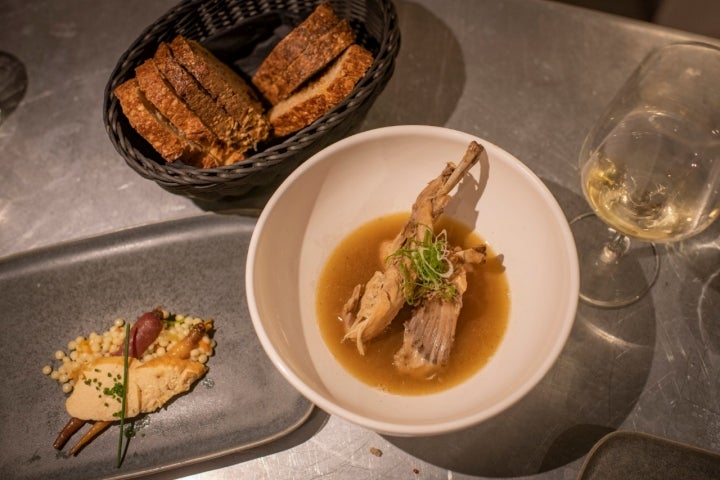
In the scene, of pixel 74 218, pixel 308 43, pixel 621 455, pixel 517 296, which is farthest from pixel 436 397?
pixel 74 218

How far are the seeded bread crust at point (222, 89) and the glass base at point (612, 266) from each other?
108cm

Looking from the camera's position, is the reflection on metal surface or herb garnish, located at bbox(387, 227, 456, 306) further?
the reflection on metal surface

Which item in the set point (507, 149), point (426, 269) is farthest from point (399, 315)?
point (507, 149)

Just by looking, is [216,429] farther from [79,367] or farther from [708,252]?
[708,252]

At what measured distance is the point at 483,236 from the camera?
1.63 metres

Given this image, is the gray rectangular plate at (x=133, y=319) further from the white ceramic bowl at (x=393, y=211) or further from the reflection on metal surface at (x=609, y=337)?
the reflection on metal surface at (x=609, y=337)

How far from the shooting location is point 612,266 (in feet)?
5.58

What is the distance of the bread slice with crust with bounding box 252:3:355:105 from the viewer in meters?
1.72

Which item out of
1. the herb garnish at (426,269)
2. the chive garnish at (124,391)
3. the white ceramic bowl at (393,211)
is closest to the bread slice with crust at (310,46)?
the white ceramic bowl at (393,211)

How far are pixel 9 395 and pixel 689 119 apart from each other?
2.16 meters

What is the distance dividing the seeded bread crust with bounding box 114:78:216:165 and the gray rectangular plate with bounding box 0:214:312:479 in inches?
9.9

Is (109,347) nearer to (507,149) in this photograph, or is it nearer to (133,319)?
(133,319)

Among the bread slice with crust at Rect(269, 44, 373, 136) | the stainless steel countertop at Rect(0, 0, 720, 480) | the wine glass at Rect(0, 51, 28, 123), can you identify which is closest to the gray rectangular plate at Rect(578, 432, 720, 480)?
the stainless steel countertop at Rect(0, 0, 720, 480)

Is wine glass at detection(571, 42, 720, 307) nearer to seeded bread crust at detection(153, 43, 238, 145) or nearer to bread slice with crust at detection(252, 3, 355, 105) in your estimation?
bread slice with crust at detection(252, 3, 355, 105)
